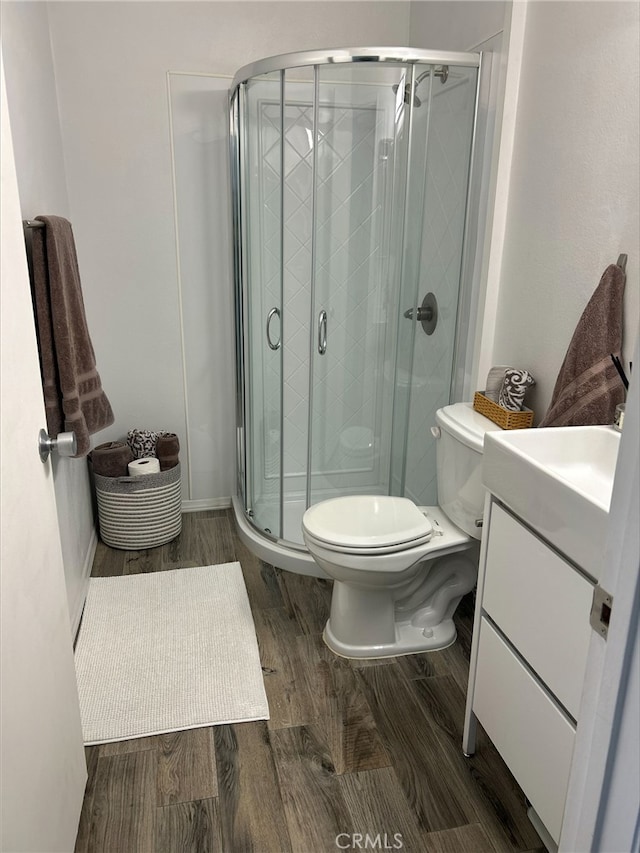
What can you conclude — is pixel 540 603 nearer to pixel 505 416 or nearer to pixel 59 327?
pixel 505 416

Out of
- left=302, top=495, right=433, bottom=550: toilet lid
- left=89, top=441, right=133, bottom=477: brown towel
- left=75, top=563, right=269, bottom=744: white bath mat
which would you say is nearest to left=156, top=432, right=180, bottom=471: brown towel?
left=89, top=441, right=133, bottom=477: brown towel

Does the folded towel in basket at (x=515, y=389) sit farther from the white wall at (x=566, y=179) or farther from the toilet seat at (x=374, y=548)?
the toilet seat at (x=374, y=548)

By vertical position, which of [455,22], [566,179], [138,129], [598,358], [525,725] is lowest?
[525,725]

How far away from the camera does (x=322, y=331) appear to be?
256 cm

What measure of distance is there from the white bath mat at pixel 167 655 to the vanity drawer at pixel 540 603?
83cm

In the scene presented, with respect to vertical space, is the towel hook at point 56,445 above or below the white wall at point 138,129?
below

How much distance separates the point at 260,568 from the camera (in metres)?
2.70

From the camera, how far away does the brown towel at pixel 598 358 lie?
1655 mm

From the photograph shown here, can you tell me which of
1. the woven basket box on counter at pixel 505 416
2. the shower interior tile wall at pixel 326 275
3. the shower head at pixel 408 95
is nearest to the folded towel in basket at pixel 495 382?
the woven basket box on counter at pixel 505 416

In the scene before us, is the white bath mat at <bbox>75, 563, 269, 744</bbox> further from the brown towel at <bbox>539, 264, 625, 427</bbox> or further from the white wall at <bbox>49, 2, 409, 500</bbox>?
the brown towel at <bbox>539, 264, 625, 427</bbox>

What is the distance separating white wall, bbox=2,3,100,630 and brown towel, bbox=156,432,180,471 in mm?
335

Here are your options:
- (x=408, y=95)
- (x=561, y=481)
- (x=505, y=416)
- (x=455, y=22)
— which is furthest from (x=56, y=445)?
(x=455, y=22)

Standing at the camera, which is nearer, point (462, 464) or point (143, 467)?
point (462, 464)

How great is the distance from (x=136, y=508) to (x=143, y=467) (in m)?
0.18
